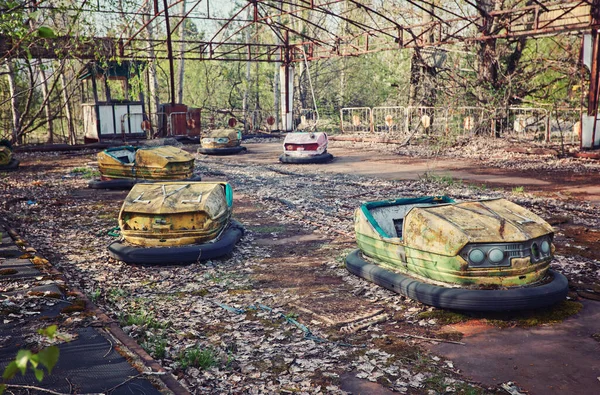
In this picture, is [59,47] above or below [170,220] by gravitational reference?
above

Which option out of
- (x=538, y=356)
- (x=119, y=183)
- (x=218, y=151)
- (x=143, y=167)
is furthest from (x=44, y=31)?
(x=218, y=151)

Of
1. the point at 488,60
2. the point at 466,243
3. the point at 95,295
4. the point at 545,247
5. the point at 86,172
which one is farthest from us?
the point at 488,60

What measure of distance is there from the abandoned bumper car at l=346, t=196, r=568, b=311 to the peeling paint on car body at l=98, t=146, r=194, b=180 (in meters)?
5.29

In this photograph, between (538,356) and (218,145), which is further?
(218,145)

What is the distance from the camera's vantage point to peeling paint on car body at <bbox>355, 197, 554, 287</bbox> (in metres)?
3.52

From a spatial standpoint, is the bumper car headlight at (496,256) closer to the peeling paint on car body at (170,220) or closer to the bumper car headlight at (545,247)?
the bumper car headlight at (545,247)

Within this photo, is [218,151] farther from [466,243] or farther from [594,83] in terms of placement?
[466,243]

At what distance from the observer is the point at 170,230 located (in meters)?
4.86

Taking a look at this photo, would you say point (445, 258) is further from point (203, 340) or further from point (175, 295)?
point (175, 295)

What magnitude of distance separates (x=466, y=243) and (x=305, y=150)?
9.16 meters

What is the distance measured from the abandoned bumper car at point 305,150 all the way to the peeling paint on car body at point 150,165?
3.73 meters

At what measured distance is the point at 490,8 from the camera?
51.1 feet

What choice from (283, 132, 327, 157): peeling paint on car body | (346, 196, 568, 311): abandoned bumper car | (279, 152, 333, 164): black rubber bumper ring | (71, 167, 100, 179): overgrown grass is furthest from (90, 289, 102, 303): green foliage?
(283, 132, 327, 157): peeling paint on car body

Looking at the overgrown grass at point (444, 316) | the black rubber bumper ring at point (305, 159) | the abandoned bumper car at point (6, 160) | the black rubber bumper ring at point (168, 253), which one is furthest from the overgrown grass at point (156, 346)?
the abandoned bumper car at point (6, 160)
